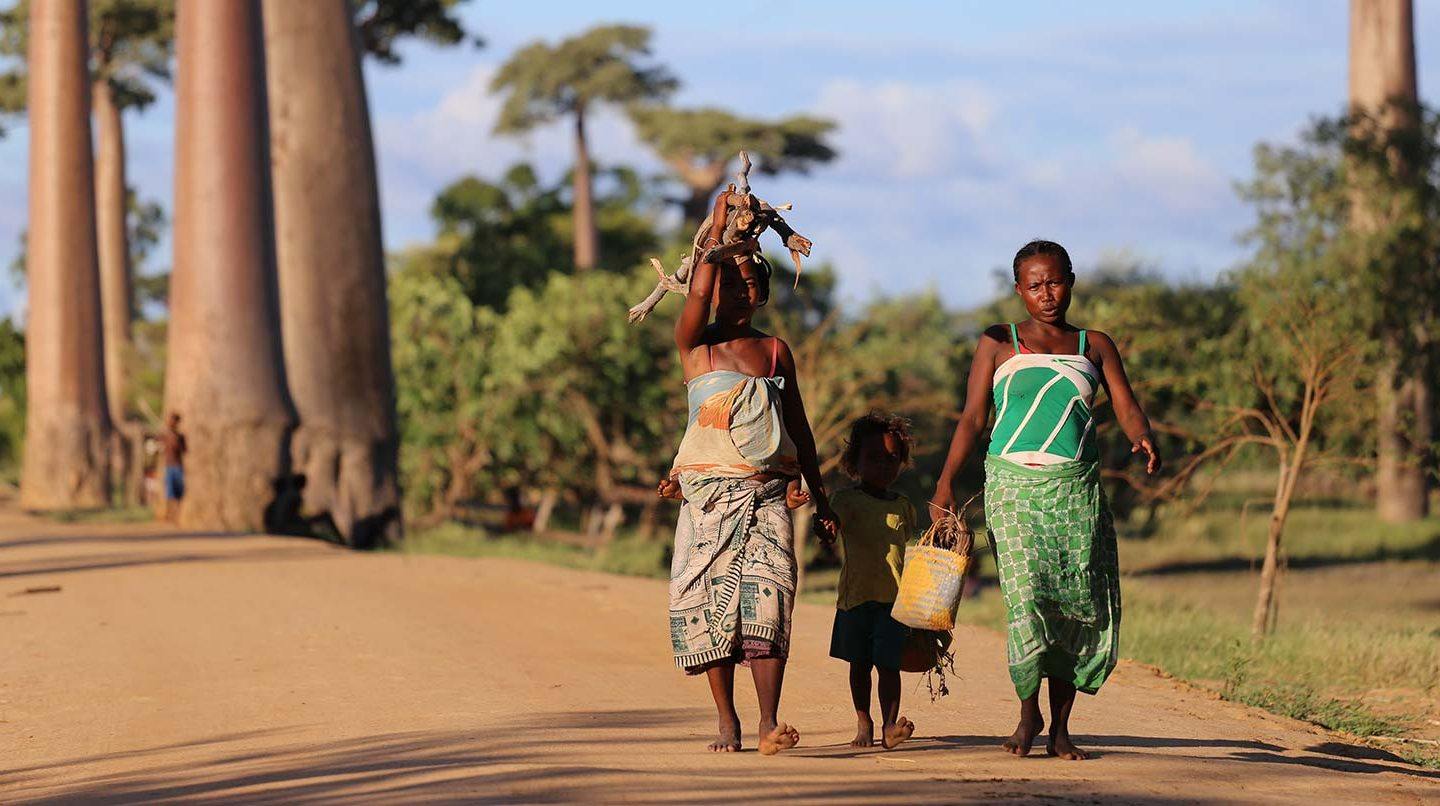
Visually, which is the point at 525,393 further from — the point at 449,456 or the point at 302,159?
the point at 302,159

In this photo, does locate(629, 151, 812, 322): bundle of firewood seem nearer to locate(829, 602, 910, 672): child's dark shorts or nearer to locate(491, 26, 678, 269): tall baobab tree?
locate(829, 602, 910, 672): child's dark shorts

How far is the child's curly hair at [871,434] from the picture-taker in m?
7.00

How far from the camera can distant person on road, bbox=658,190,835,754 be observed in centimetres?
647

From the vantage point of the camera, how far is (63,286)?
105ft

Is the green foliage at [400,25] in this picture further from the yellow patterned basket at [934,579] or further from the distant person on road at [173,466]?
the yellow patterned basket at [934,579]

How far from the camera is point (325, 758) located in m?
6.51

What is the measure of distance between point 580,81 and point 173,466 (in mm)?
30925

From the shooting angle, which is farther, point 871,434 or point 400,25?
point 400,25

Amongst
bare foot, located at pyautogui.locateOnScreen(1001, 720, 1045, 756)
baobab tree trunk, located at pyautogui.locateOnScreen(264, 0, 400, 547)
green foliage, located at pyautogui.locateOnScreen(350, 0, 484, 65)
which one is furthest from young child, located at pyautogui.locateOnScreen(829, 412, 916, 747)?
green foliage, located at pyautogui.locateOnScreen(350, 0, 484, 65)

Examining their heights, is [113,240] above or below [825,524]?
above

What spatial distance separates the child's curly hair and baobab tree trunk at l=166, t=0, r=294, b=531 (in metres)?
14.2

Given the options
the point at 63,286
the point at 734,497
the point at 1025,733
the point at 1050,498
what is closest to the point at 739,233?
the point at 734,497

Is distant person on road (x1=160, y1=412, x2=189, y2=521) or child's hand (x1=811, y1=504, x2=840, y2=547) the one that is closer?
child's hand (x1=811, y1=504, x2=840, y2=547)

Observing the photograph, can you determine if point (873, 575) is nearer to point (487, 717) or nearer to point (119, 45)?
point (487, 717)
